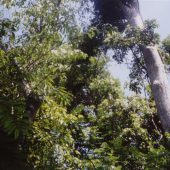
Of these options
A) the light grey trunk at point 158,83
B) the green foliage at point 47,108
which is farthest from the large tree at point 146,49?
the green foliage at point 47,108

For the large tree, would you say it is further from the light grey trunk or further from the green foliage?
the green foliage

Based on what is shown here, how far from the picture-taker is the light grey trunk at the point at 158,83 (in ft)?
33.1

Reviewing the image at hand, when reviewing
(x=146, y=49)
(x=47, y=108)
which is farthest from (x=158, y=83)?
(x=47, y=108)

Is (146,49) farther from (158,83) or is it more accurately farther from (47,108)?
(47,108)

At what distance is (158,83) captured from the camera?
1074 centimetres

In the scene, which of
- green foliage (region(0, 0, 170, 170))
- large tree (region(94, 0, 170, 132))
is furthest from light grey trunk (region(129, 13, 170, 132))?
green foliage (region(0, 0, 170, 170))

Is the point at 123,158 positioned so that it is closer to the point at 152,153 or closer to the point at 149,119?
the point at 152,153

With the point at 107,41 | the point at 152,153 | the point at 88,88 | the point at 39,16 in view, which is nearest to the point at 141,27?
the point at 107,41

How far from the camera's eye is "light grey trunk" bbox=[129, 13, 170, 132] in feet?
33.1

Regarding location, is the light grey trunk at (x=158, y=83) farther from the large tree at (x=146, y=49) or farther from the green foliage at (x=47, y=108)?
the green foliage at (x=47, y=108)

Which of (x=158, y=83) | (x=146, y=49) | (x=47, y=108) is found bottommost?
(x=47, y=108)

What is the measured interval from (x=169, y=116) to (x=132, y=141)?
1.69m

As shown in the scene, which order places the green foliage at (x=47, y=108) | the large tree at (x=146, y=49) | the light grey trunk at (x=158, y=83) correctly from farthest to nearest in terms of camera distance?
the large tree at (x=146, y=49), the light grey trunk at (x=158, y=83), the green foliage at (x=47, y=108)

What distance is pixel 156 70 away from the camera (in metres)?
11.1
